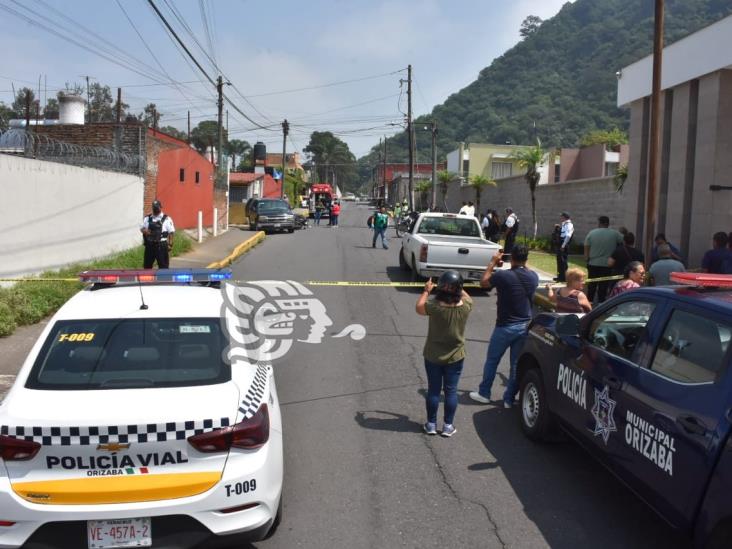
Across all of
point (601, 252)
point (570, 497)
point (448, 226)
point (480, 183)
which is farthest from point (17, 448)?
point (480, 183)

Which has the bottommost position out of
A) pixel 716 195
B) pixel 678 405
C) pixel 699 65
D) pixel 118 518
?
pixel 118 518

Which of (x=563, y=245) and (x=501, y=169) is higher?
(x=501, y=169)

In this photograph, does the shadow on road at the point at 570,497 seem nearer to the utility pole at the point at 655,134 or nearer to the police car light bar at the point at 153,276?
the police car light bar at the point at 153,276

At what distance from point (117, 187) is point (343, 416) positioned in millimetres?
13984

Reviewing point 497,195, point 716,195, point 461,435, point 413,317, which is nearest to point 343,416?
point 461,435

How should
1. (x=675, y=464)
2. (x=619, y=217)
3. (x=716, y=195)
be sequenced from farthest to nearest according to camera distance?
(x=619, y=217)
(x=716, y=195)
(x=675, y=464)

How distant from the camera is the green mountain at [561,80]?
102 meters

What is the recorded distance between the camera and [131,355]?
14.2 feet

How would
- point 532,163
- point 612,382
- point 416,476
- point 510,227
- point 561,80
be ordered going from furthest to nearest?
point 561,80, point 532,163, point 510,227, point 416,476, point 612,382

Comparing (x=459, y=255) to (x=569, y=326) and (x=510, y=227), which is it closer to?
(x=510, y=227)

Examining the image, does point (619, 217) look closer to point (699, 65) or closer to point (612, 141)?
point (699, 65)

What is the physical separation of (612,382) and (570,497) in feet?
3.24

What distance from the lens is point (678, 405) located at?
12.7ft

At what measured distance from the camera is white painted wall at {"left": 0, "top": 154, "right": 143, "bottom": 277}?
40.5 feet
